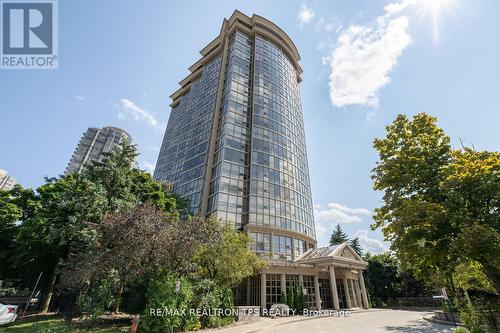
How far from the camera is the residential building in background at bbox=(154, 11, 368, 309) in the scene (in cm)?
3016

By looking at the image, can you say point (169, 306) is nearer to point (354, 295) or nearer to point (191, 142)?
point (354, 295)

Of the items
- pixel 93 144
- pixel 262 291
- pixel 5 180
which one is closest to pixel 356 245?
pixel 262 291

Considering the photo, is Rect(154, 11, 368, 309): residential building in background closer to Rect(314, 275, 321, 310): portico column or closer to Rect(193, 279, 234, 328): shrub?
Rect(314, 275, 321, 310): portico column

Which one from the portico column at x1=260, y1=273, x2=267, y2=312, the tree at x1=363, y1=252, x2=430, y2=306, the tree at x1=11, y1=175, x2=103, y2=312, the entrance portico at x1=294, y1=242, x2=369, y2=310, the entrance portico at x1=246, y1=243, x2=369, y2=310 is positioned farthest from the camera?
the tree at x1=363, y1=252, x2=430, y2=306

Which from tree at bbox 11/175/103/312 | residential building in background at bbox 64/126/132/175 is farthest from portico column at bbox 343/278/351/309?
residential building in background at bbox 64/126/132/175

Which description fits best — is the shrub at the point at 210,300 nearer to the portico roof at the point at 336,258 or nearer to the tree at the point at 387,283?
the portico roof at the point at 336,258

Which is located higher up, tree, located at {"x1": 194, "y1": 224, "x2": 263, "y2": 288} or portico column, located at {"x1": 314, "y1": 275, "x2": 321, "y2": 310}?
tree, located at {"x1": 194, "y1": 224, "x2": 263, "y2": 288}

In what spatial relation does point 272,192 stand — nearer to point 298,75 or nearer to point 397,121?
point 397,121

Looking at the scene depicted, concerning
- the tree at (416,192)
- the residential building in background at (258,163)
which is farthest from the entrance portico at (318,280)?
the tree at (416,192)

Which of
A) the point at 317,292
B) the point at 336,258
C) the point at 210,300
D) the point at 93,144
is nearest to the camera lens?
the point at 210,300

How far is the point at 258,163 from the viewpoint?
133 feet

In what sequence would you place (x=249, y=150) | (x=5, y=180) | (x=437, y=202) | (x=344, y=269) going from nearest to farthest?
(x=437, y=202) → (x=344, y=269) → (x=249, y=150) → (x=5, y=180)

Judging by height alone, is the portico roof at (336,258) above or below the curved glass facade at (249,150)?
below

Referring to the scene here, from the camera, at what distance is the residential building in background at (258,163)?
1187 inches
